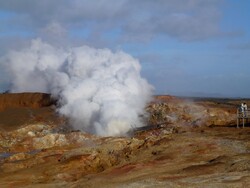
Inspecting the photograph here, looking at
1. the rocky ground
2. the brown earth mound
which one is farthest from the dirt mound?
the rocky ground

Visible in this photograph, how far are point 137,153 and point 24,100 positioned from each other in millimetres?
30988

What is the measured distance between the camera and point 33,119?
45969 mm

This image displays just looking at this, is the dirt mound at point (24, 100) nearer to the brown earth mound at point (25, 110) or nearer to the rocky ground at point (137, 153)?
the brown earth mound at point (25, 110)

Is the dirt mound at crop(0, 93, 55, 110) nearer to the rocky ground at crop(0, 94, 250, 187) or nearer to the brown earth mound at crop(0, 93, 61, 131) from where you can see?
the brown earth mound at crop(0, 93, 61, 131)

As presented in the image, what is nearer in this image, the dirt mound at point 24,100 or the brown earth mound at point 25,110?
the brown earth mound at point 25,110

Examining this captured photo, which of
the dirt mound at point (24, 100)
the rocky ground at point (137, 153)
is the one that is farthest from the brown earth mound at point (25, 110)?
the rocky ground at point (137, 153)

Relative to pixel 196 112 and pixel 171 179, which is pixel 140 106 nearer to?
pixel 196 112

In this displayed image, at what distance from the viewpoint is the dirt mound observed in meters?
54.4

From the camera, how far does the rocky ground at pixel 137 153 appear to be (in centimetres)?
2024

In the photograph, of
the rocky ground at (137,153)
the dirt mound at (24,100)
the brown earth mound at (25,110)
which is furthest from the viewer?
the dirt mound at (24,100)

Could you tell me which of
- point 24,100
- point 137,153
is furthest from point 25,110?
point 137,153

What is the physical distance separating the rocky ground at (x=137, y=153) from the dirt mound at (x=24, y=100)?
701 centimetres

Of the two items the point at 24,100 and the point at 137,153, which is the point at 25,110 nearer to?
the point at 24,100

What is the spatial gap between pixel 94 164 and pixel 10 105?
3111 cm
